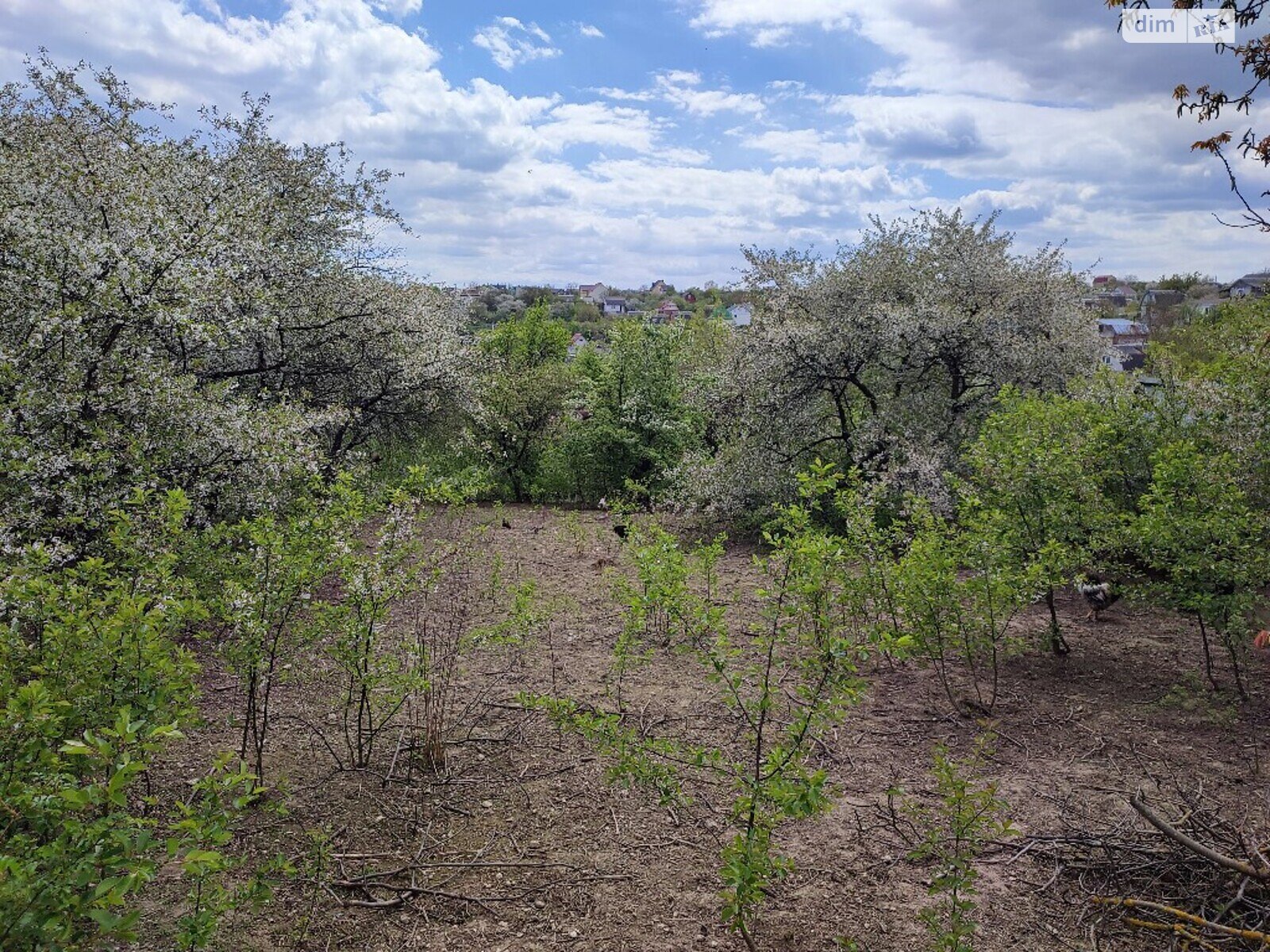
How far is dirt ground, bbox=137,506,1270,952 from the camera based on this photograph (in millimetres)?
3418

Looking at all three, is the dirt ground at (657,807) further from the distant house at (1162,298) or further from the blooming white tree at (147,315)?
→ the distant house at (1162,298)

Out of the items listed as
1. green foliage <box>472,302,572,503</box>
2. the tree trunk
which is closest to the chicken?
the tree trunk

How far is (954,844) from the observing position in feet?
13.1

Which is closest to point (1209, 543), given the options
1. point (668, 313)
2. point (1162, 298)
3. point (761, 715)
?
point (761, 715)

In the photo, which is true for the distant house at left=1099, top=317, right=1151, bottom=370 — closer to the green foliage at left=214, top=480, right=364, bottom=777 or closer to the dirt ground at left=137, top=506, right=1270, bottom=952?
the dirt ground at left=137, top=506, right=1270, bottom=952

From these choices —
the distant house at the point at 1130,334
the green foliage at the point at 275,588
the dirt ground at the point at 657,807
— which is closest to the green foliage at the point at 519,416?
the dirt ground at the point at 657,807

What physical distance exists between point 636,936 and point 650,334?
14144 millimetres

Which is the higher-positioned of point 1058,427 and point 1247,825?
point 1058,427

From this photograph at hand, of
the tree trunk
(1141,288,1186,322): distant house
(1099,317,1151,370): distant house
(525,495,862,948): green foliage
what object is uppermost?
(1141,288,1186,322): distant house

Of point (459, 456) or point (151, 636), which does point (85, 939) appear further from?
point (459, 456)

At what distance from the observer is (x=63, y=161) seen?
283 inches

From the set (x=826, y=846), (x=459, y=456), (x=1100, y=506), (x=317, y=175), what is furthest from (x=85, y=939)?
(x=459, y=456)

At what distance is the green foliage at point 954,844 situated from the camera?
291 centimetres

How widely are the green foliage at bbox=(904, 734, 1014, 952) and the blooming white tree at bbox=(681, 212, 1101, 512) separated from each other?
625cm
